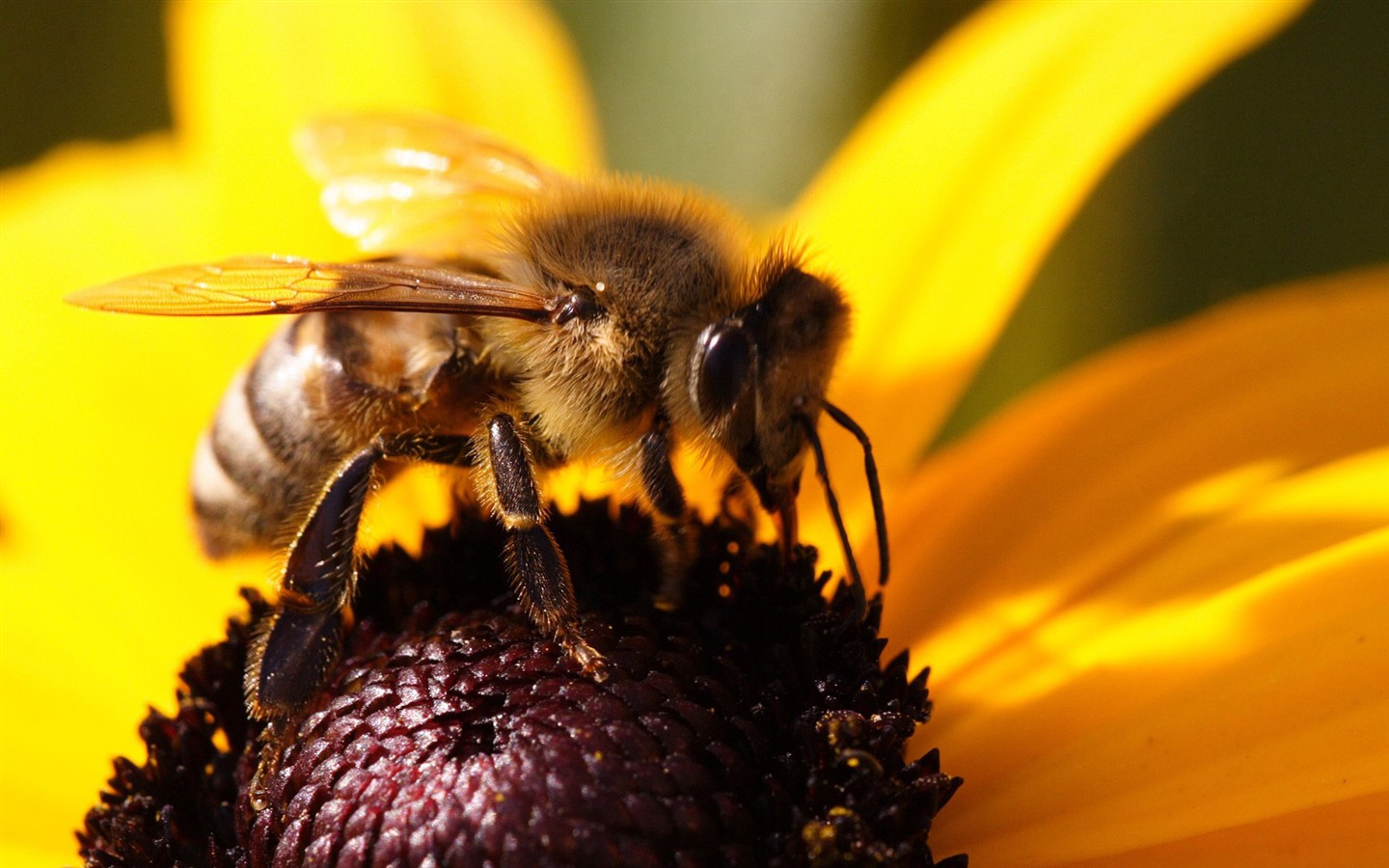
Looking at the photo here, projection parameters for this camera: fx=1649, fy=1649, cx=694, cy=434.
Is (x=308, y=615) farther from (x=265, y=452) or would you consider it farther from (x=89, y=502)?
(x=89, y=502)

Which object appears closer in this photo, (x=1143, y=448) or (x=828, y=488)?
(x=828, y=488)

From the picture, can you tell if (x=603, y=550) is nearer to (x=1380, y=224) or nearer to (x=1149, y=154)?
(x=1149, y=154)

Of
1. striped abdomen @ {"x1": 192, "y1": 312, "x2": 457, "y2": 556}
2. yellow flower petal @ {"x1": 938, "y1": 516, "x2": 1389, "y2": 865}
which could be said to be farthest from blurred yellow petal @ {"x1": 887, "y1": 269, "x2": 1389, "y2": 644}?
striped abdomen @ {"x1": 192, "y1": 312, "x2": 457, "y2": 556}

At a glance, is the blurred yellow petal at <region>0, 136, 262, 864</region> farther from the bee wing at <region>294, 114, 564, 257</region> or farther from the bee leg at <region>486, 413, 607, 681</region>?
the bee leg at <region>486, 413, 607, 681</region>

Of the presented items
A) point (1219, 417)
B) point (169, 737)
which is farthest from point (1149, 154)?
point (169, 737)

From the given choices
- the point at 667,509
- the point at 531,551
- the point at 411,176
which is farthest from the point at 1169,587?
the point at 411,176

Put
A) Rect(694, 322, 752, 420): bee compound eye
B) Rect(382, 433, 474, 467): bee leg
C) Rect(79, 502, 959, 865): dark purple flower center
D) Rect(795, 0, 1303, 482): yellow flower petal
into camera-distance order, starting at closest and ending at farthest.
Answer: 1. Rect(79, 502, 959, 865): dark purple flower center
2. Rect(694, 322, 752, 420): bee compound eye
3. Rect(382, 433, 474, 467): bee leg
4. Rect(795, 0, 1303, 482): yellow flower petal
